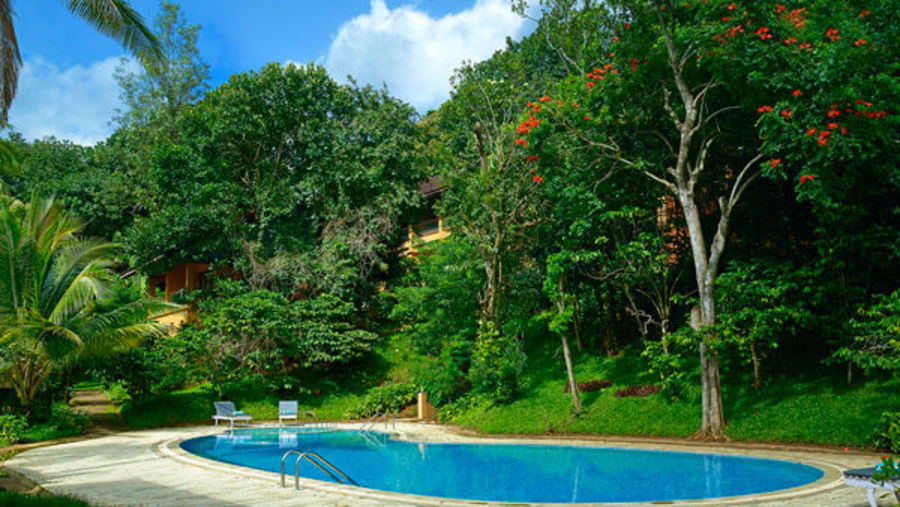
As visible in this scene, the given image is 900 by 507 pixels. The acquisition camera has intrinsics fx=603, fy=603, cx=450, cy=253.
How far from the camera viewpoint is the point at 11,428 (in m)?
13.9

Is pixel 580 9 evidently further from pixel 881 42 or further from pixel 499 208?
pixel 881 42

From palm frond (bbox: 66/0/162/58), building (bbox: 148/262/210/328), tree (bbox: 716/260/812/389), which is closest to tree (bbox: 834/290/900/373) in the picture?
tree (bbox: 716/260/812/389)

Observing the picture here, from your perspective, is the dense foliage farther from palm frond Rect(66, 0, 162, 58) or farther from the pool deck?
the pool deck

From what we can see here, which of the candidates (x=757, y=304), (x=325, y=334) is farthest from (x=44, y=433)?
(x=757, y=304)

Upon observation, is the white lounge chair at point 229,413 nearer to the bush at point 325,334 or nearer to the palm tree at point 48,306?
the palm tree at point 48,306

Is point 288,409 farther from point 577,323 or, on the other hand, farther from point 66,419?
point 577,323

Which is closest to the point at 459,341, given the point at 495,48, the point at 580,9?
the point at 580,9

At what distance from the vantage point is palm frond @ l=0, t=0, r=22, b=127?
29.1ft

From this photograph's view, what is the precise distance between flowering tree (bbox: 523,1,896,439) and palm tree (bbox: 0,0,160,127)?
27.2 feet

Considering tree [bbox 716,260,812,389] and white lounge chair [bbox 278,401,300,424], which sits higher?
tree [bbox 716,260,812,389]

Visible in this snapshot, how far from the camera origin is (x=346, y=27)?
1572 cm

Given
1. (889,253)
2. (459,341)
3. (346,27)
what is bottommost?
(459,341)

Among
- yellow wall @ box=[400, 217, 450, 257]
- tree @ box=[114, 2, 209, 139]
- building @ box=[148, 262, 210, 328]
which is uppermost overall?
tree @ box=[114, 2, 209, 139]

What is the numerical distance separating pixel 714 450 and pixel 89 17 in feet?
42.1
